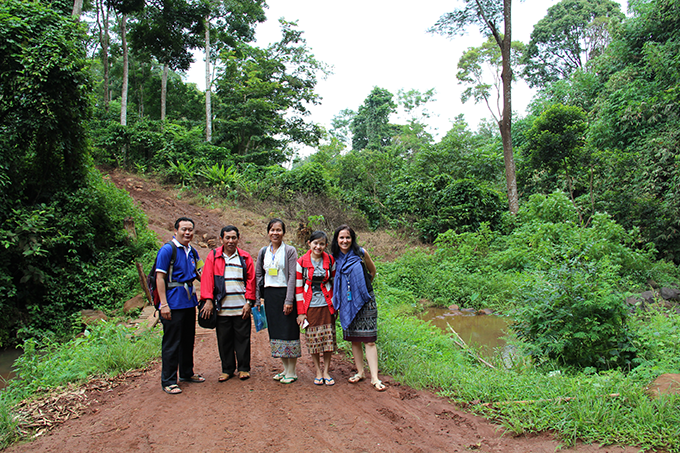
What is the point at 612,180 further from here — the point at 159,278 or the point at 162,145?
the point at 162,145

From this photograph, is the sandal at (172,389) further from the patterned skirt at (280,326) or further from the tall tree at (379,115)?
the tall tree at (379,115)

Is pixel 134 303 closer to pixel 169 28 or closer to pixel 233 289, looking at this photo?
pixel 233 289

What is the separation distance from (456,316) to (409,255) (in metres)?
3.14

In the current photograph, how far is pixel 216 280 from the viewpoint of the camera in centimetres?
389

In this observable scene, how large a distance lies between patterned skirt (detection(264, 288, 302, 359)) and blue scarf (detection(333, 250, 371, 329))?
1.59ft

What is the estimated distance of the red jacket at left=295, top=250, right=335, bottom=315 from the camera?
12.7 ft

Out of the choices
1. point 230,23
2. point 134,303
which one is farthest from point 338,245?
point 230,23

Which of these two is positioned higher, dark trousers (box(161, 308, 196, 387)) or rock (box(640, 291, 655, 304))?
dark trousers (box(161, 308, 196, 387))

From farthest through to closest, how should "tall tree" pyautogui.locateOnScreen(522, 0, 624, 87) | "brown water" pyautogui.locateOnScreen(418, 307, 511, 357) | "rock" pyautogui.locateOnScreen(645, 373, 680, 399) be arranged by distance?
"tall tree" pyautogui.locateOnScreen(522, 0, 624, 87) < "brown water" pyautogui.locateOnScreen(418, 307, 511, 357) < "rock" pyautogui.locateOnScreen(645, 373, 680, 399)

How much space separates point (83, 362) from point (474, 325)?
6638 mm

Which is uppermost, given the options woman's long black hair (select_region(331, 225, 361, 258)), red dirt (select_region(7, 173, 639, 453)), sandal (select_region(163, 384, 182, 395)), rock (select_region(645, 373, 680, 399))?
woman's long black hair (select_region(331, 225, 361, 258))

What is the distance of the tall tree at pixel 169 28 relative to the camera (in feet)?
59.5

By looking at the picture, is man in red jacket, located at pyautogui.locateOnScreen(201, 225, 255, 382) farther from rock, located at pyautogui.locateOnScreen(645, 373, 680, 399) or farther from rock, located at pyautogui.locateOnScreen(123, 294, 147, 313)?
rock, located at pyautogui.locateOnScreen(123, 294, 147, 313)

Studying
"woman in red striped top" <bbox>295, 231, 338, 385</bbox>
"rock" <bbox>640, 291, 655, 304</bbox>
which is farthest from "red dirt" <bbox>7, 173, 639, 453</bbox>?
"rock" <bbox>640, 291, 655, 304</bbox>
